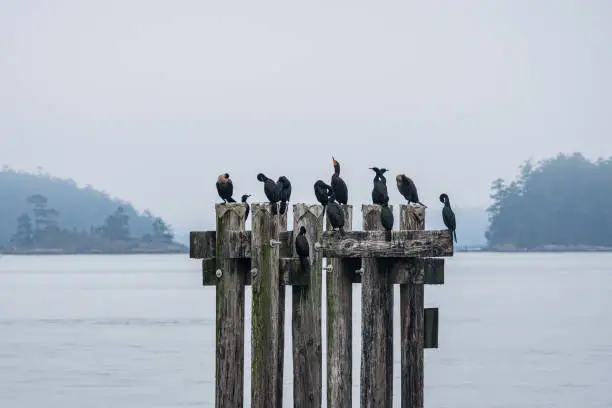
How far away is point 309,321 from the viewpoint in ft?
58.5

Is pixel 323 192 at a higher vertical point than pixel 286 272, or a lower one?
higher

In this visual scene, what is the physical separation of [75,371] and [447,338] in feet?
64.4

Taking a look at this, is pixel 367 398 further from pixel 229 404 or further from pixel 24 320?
pixel 24 320

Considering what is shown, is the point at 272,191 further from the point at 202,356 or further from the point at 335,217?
the point at 202,356

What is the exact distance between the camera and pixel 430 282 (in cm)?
1728

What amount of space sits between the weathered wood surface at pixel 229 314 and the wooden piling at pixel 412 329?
208 centimetres

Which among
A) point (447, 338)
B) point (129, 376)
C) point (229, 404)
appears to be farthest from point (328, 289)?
point (447, 338)

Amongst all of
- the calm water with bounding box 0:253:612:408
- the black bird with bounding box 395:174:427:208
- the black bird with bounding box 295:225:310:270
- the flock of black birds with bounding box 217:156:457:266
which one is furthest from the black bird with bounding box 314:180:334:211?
the calm water with bounding box 0:253:612:408

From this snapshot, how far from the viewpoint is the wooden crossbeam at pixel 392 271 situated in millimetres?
16969

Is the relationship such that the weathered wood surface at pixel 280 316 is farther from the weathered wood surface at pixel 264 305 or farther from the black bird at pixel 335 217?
the black bird at pixel 335 217

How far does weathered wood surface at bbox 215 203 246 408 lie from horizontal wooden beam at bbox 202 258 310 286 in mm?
141

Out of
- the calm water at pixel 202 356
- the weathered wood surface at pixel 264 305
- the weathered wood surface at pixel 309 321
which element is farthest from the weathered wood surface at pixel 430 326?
the calm water at pixel 202 356

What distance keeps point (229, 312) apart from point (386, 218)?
7.58 ft

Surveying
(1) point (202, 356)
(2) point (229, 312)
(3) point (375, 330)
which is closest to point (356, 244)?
(3) point (375, 330)
